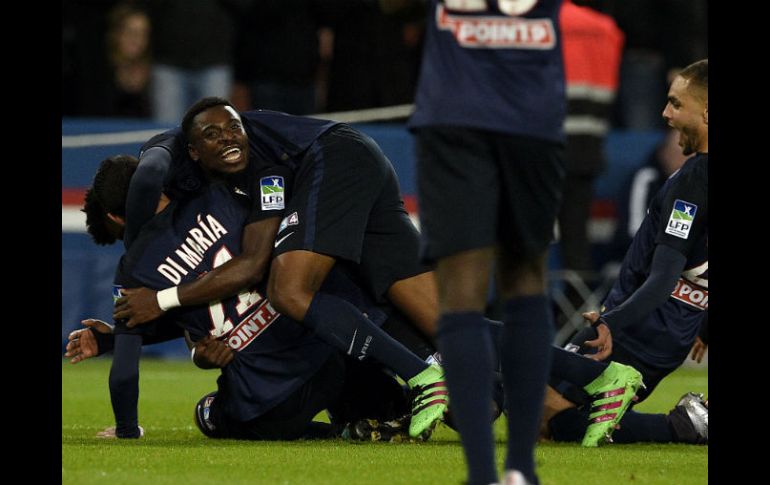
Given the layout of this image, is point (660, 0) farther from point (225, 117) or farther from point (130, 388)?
point (130, 388)

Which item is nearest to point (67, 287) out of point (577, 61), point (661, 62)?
point (577, 61)

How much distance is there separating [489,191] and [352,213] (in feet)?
6.42

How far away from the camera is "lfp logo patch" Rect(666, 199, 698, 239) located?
5191 mm

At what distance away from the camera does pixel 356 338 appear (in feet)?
16.9

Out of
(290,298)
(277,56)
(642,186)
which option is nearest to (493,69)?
(290,298)

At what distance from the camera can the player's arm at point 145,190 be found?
5.43 meters

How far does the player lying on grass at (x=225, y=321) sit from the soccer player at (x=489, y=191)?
182 centimetres

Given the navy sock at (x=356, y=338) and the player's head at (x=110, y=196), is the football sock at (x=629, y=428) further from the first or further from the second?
the player's head at (x=110, y=196)

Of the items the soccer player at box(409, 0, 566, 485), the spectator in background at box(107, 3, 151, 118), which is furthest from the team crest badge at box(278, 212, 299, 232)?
the spectator in background at box(107, 3, 151, 118)

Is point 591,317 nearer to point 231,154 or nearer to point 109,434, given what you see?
→ point 231,154

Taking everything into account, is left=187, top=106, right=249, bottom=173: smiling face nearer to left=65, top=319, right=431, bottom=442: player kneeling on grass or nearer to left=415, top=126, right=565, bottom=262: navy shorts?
left=65, top=319, right=431, bottom=442: player kneeling on grass

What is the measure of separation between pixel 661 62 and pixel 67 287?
4827 millimetres

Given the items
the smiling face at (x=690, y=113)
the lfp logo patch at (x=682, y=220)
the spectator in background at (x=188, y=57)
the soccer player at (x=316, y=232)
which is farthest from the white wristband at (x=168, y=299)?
the spectator in background at (x=188, y=57)
